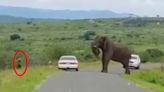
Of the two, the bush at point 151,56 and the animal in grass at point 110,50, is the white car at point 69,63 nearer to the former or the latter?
the animal in grass at point 110,50

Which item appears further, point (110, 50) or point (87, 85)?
point (110, 50)

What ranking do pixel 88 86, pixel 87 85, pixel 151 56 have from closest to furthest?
pixel 88 86 < pixel 87 85 < pixel 151 56

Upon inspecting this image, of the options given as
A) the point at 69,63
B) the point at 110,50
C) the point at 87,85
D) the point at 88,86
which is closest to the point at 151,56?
the point at 69,63

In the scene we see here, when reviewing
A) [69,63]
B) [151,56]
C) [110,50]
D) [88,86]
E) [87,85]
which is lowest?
[151,56]

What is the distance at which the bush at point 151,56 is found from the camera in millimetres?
83881

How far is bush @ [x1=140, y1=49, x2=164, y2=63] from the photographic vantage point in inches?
3302

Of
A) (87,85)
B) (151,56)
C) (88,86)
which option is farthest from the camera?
(151,56)

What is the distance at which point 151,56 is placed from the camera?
3396 inches

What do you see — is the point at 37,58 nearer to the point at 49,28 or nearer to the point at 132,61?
the point at 132,61

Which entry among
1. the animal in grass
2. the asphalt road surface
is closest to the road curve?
the asphalt road surface

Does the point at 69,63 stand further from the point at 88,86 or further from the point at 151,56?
the point at 151,56

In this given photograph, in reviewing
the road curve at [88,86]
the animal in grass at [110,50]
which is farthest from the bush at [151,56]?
the road curve at [88,86]

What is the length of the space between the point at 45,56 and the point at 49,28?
127382mm

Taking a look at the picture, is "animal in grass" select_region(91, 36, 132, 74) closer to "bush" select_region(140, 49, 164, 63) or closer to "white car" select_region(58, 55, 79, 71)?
"white car" select_region(58, 55, 79, 71)
